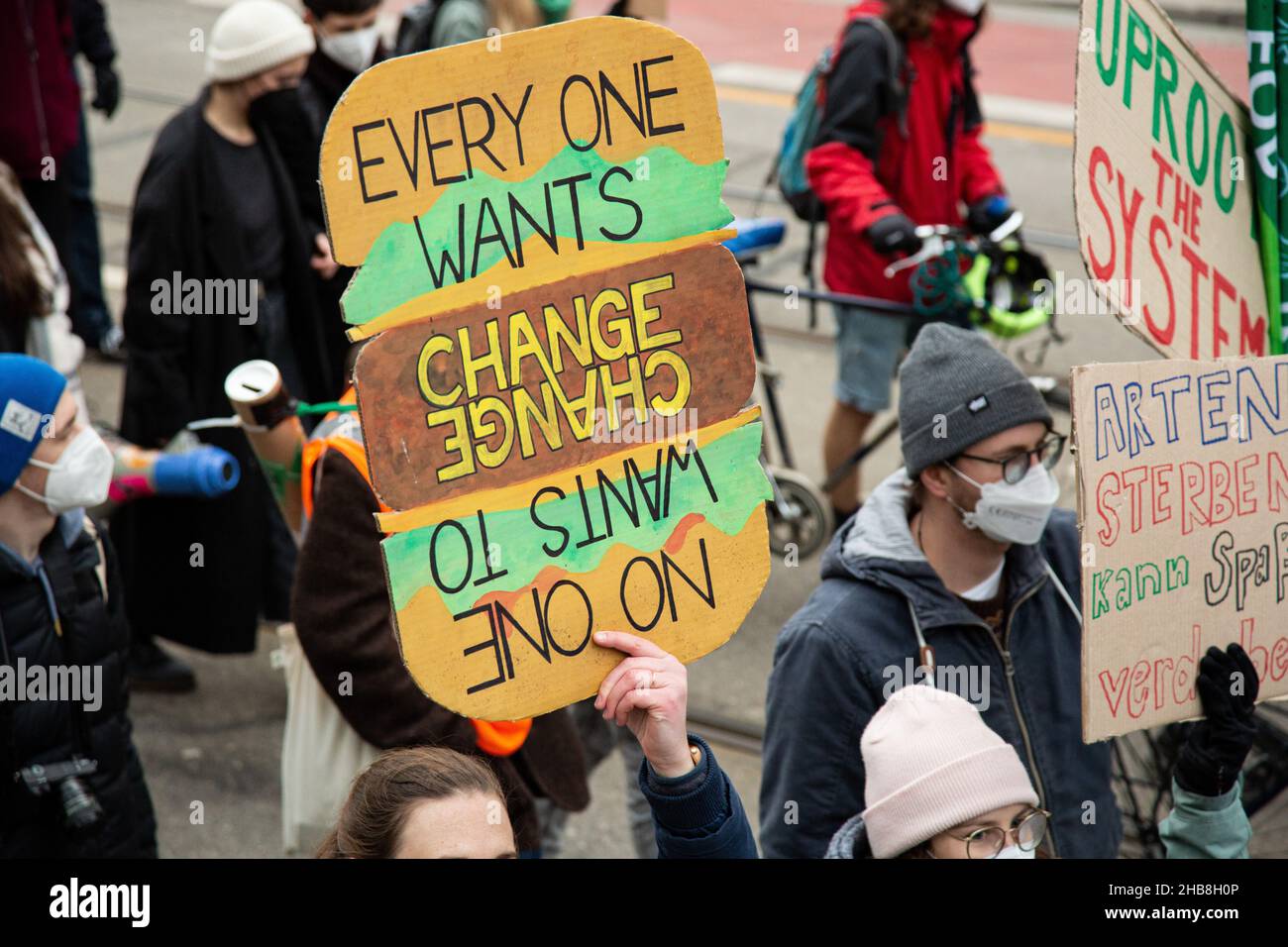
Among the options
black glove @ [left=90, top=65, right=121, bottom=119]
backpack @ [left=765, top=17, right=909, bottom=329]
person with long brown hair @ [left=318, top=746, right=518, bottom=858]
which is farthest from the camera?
black glove @ [left=90, top=65, right=121, bottom=119]

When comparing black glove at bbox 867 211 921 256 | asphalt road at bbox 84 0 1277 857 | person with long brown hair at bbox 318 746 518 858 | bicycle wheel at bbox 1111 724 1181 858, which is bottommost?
asphalt road at bbox 84 0 1277 857

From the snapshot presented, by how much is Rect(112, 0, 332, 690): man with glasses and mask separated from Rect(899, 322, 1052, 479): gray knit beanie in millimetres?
2371

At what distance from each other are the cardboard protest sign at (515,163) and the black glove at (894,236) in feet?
9.61

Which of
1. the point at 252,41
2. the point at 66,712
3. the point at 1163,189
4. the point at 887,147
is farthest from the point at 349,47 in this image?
the point at 1163,189

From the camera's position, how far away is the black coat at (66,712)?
121 inches

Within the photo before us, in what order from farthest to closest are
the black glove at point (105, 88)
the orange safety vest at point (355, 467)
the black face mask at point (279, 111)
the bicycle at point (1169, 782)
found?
the black glove at point (105, 88), the black face mask at point (279, 111), the bicycle at point (1169, 782), the orange safety vest at point (355, 467)

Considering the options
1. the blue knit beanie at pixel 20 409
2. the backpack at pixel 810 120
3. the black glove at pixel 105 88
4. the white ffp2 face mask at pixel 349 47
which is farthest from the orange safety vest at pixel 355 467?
the black glove at pixel 105 88

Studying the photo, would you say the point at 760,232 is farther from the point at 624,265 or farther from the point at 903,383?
the point at 624,265

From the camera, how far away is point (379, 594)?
123 inches

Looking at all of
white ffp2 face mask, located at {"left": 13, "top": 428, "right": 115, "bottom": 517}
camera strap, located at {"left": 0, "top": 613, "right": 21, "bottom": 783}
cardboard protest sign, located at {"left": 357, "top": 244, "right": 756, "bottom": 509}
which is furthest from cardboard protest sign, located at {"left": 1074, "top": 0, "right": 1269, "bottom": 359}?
camera strap, located at {"left": 0, "top": 613, "right": 21, "bottom": 783}

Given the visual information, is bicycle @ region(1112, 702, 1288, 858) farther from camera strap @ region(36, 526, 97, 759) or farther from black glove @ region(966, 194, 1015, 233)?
camera strap @ region(36, 526, 97, 759)

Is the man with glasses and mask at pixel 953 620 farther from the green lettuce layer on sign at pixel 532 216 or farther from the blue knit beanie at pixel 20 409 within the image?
the blue knit beanie at pixel 20 409

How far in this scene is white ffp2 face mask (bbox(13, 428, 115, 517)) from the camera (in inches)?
123

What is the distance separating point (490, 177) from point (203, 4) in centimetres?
1427
